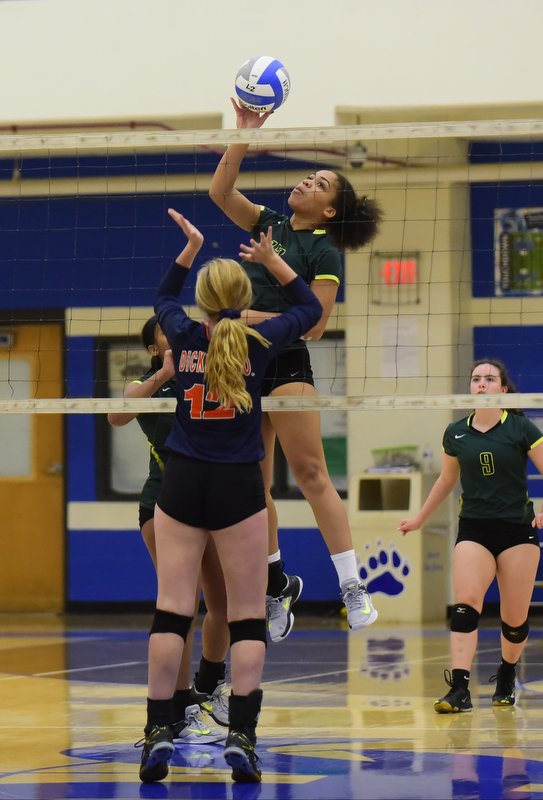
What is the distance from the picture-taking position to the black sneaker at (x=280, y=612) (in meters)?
5.19

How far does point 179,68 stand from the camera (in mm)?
9070

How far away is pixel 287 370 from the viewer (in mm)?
5023

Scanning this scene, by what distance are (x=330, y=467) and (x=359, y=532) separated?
1.01 m

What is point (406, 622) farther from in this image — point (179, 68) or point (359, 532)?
point (179, 68)

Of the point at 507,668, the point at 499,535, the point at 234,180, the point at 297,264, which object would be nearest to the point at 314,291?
the point at 297,264

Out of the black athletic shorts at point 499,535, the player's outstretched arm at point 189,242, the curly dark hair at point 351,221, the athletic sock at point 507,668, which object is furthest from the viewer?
the athletic sock at point 507,668

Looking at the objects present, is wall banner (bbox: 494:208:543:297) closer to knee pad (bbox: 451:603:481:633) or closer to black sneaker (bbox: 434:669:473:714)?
knee pad (bbox: 451:603:481:633)

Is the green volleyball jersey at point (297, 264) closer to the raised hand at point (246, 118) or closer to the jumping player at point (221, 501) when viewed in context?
the raised hand at point (246, 118)

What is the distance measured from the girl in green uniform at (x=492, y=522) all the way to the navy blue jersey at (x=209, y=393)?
2003 mm

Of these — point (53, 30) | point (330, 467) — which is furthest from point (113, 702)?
point (53, 30)

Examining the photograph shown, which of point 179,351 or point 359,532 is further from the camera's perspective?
point 359,532

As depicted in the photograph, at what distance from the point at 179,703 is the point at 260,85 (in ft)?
9.10

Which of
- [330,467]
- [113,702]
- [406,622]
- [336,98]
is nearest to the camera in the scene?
[113,702]

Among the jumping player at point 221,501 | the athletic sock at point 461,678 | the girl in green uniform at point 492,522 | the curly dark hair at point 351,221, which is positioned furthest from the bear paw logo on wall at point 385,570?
the jumping player at point 221,501
